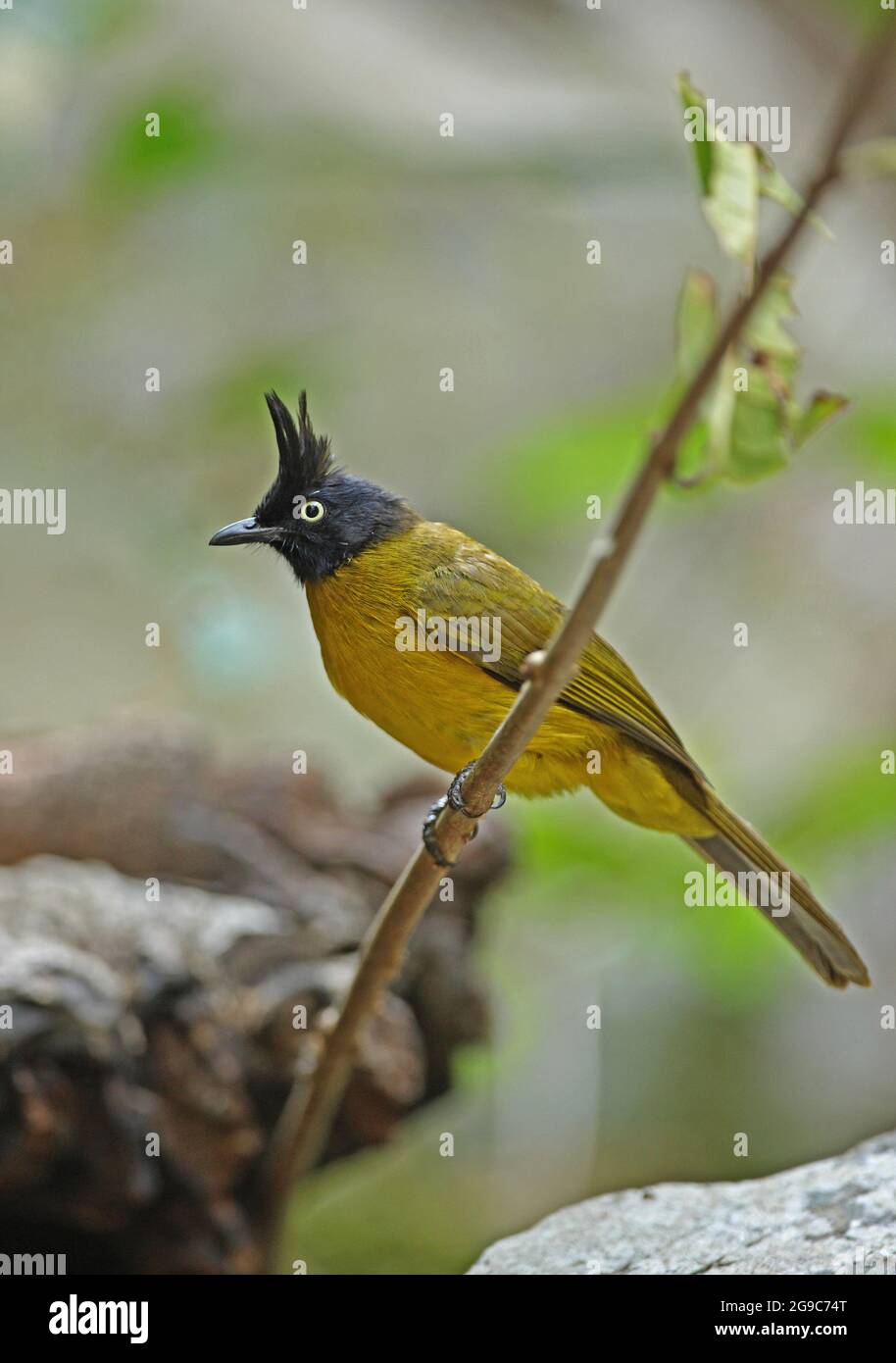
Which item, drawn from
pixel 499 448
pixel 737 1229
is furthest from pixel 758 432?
pixel 499 448

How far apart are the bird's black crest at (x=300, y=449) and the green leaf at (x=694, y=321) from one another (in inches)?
43.6

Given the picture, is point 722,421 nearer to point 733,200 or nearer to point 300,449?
point 733,200

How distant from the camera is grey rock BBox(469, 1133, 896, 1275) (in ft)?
6.43

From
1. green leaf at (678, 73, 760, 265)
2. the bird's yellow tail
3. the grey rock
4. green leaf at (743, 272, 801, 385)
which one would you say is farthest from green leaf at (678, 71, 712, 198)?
the bird's yellow tail

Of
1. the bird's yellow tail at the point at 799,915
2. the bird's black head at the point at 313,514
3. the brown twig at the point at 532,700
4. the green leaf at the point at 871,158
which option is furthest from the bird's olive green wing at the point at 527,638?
the green leaf at the point at 871,158

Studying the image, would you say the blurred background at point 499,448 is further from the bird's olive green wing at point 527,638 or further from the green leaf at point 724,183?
the green leaf at point 724,183

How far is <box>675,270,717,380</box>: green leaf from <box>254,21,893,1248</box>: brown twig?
138mm

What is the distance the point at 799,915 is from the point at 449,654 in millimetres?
869

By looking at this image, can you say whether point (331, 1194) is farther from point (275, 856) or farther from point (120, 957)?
point (120, 957)

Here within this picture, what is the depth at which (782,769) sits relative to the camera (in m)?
5.20

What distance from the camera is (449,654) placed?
2.39 m

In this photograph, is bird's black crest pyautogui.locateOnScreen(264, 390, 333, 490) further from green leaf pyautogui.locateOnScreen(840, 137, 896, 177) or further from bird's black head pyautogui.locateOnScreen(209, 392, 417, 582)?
green leaf pyautogui.locateOnScreen(840, 137, 896, 177)

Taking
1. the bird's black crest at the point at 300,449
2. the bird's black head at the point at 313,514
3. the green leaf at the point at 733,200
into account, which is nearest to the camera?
the green leaf at the point at 733,200

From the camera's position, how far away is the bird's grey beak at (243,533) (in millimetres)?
2404
